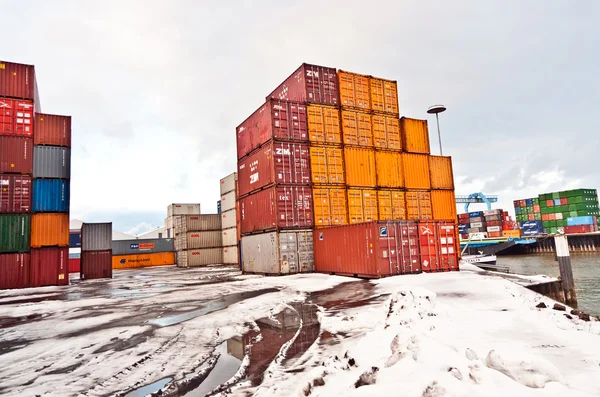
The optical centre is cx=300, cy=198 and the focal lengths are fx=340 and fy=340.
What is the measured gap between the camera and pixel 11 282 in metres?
22.9

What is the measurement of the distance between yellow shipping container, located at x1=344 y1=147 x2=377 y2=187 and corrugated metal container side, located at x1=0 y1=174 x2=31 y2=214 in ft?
73.5

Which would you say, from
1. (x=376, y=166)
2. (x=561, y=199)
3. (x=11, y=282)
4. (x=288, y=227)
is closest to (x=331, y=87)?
(x=376, y=166)

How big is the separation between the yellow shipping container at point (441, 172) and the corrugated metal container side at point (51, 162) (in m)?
28.5

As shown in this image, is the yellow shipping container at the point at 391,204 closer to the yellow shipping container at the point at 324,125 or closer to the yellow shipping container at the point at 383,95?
the yellow shipping container at the point at 324,125

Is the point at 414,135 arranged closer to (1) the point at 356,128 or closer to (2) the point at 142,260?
(1) the point at 356,128

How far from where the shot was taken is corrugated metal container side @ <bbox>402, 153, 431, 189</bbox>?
2672 centimetres

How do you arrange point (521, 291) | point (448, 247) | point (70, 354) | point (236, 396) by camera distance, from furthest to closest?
point (448, 247) → point (521, 291) → point (70, 354) → point (236, 396)

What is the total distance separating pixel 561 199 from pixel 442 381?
98.7 metres

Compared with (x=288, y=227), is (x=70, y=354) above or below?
below

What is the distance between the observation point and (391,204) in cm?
2538

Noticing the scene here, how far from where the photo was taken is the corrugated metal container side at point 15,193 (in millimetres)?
23047

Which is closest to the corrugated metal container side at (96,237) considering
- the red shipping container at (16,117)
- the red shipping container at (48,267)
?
the red shipping container at (48,267)

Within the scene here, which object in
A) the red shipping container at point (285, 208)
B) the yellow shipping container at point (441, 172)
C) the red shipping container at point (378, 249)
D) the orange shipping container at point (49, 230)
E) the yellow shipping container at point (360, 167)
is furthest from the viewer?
the yellow shipping container at point (441, 172)

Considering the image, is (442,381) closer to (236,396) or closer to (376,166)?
(236,396)
